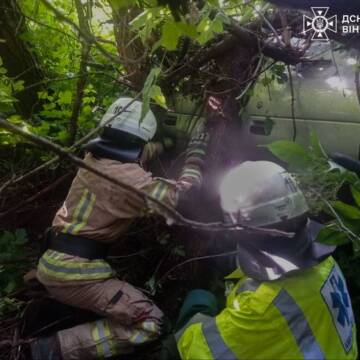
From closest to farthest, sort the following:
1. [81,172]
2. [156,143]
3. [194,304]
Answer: [194,304] < [81,172] < [156,143]

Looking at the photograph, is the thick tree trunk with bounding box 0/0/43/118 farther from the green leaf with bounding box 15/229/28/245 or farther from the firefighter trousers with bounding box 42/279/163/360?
the firefighter trousers with bounding box 42/279/163/360

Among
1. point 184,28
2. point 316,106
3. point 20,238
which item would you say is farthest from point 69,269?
point 316,106

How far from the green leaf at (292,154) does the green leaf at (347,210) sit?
0.22 metres

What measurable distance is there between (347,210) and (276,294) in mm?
478

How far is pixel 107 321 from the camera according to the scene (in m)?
2.49

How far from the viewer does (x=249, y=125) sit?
116 inches

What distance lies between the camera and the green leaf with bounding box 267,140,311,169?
1.76 meters

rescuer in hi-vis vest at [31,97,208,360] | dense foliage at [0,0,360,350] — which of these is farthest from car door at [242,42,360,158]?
rescuer in hi-vis vest at [31,97,208,360]

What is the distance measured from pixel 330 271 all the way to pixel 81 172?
1490 mm

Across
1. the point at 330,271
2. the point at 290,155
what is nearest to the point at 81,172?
the point at 290,155

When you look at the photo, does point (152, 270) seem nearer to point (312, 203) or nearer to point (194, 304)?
point (194, 304)

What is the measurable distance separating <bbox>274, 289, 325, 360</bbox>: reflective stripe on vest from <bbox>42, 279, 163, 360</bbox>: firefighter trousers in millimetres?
992

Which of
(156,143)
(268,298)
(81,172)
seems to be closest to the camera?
(268,298)

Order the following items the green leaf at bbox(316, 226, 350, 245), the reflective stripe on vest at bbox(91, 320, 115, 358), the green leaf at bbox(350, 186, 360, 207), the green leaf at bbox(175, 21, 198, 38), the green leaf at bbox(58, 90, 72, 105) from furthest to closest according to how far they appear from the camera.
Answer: the green leaf at bbox(58, 90, 72, 105) < the reflective stripe on vest at bbox(91, 320, 115, 358) < the green leaf at bbox(316, 226, 350, 245) < the green leaf at bbox(350, 186, 360, 207) < the green leaf at bbox(175, 21, 198, 38)
